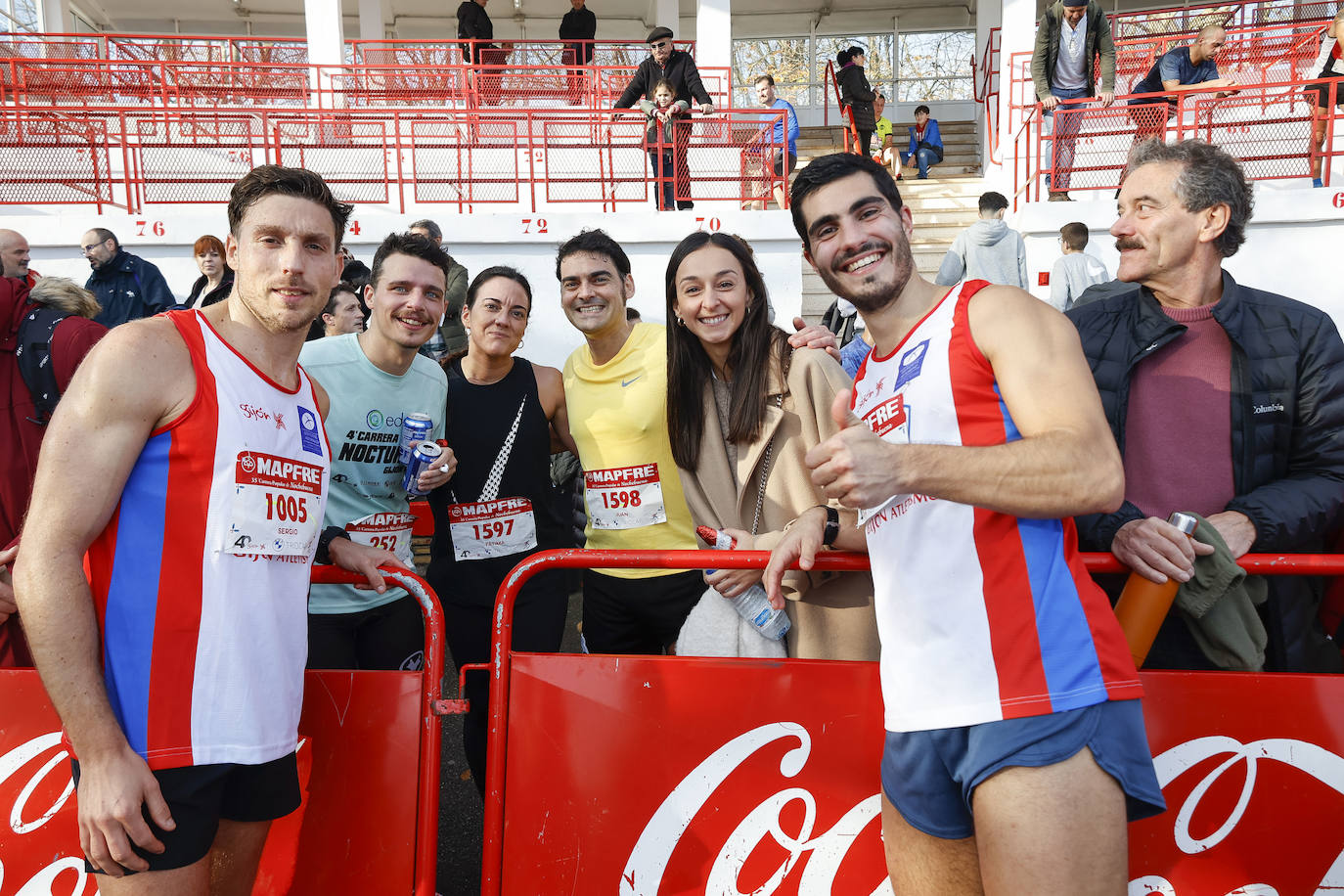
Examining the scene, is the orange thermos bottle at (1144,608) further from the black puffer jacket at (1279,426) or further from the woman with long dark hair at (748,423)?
the woman with long dark hair at (748,423)

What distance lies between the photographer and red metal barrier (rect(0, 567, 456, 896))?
253 centimetres

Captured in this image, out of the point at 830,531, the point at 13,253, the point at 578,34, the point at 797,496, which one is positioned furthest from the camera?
the point at 578,34

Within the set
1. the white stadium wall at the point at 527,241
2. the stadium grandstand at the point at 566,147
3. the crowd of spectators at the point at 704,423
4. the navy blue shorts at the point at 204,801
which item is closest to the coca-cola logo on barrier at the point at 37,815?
the crowd of spectators at the point at 704,423

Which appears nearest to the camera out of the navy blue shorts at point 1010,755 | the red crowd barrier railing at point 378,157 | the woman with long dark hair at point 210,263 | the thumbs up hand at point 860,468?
the thumbs up hand at point 860,468

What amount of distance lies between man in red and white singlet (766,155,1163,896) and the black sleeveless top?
66.4 inches

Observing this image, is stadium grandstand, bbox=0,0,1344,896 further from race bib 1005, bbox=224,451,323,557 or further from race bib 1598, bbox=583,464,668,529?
race bib 1005, bbox=224,451,323,557

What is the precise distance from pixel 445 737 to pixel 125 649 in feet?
9.75

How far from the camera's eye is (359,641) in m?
3.24

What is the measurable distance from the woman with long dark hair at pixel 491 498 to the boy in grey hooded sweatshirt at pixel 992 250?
21.1 feet

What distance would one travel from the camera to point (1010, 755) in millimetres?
1778

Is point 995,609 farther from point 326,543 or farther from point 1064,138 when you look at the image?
point 1064,138

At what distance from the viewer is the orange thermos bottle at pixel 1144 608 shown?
2.34 metres

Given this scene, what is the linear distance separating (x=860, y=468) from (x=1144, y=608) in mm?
1217

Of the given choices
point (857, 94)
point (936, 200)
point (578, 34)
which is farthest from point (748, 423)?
point (578, 34)
